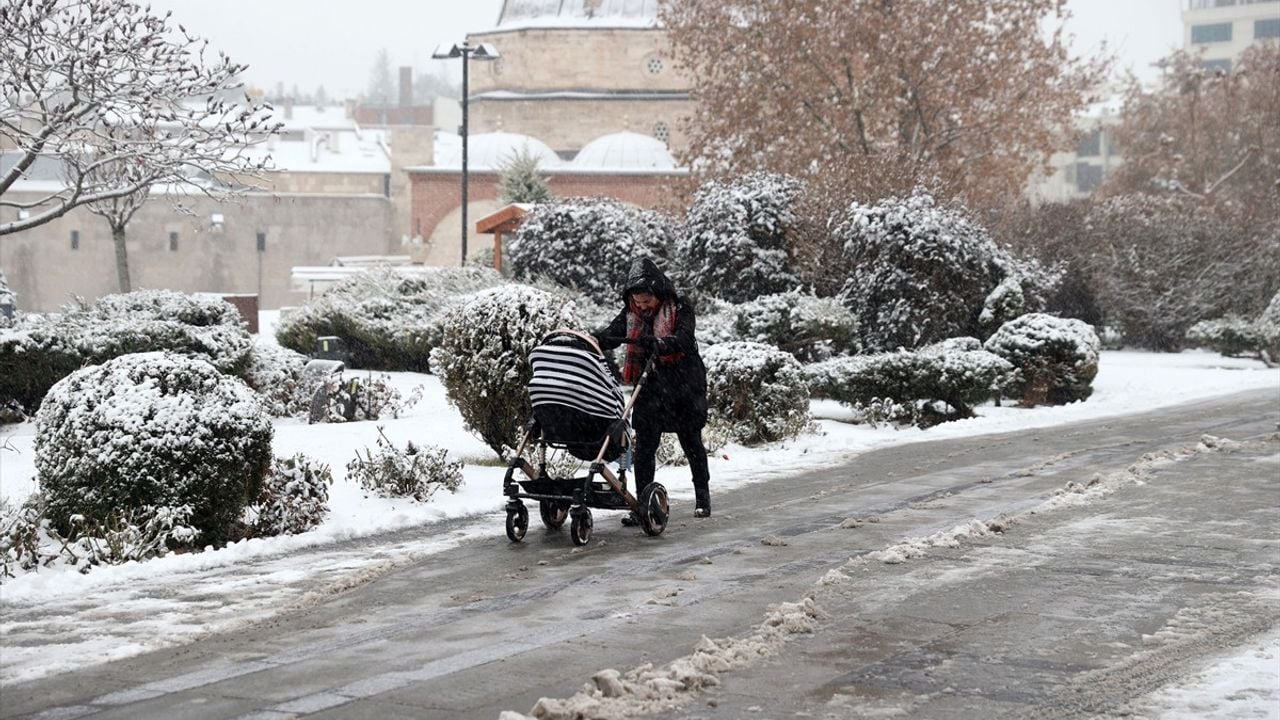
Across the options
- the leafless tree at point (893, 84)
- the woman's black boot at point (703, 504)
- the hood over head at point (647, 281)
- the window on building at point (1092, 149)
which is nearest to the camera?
the hood over head at point (647, 281)

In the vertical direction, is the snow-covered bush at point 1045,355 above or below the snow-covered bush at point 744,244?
below

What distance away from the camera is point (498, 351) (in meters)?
13.2

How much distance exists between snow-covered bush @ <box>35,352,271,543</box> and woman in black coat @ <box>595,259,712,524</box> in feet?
8.04

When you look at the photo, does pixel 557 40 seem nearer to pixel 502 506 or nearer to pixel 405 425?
pixel 405 425

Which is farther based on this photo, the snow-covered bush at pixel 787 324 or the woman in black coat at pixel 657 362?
the snow-covered bush at pixel 787 324

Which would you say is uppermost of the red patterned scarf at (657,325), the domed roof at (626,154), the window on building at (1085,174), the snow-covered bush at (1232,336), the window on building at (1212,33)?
the window on building at (1212,33)

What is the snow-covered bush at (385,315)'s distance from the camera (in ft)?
79.6

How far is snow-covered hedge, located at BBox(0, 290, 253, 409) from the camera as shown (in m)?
17.0

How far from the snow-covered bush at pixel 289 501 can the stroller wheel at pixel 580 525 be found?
1992 mm

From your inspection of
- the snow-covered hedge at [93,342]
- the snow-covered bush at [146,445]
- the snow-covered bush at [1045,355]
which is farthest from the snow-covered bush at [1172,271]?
the snow-covered bush at [146,445]

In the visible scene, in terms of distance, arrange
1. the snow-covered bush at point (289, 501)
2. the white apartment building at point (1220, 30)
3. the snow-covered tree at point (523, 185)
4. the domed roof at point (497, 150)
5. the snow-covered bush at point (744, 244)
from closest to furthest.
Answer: the snow-covered bush at point (289, 501)
the snow-covered bush at point (744, 244)
the snow-covered tree at point (523, 185)
the domed roof at point (497, 150)
the white apartment building at point (1220, 30)

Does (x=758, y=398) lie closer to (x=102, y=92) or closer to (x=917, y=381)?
(x=917, y=381)

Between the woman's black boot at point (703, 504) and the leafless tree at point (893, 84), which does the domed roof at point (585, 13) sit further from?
the woman's black boot at point (703, 504)

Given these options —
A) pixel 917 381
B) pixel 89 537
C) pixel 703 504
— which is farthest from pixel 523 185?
pixel 89 537
